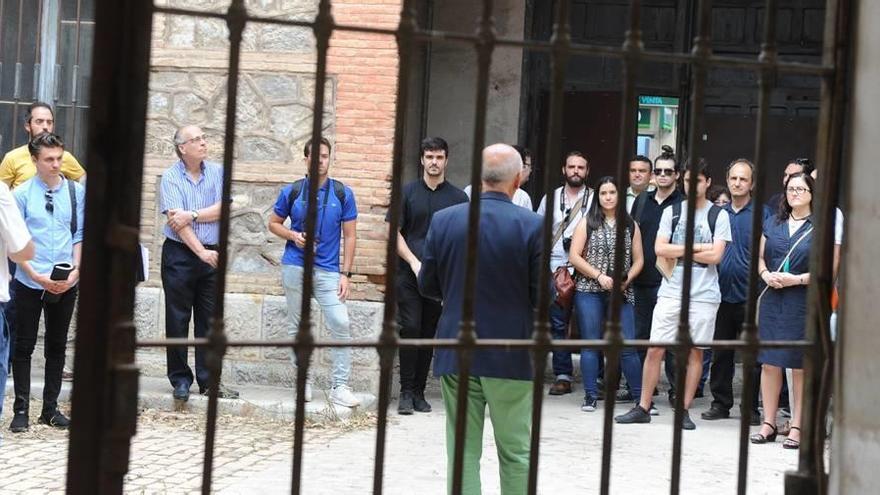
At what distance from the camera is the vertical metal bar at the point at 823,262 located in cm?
380

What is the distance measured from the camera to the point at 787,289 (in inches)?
348

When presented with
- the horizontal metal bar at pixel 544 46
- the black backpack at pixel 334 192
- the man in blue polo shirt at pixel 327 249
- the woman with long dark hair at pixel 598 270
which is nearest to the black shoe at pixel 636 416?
the woman with long dark hair at pixel 598 270

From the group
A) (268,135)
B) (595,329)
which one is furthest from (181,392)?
(595,329)

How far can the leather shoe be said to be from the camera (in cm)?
1097

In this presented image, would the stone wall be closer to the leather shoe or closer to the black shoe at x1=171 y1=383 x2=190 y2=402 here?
the black shoe at x1=171 y1=383 x2=190 y2=402

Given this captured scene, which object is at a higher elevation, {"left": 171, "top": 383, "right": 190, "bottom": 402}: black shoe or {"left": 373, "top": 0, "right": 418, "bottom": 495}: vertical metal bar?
{"left": 373, "top": 0, "right": 418, "bottom": 495}: vertical metal bar

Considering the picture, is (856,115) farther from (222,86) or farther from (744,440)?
(222,86)

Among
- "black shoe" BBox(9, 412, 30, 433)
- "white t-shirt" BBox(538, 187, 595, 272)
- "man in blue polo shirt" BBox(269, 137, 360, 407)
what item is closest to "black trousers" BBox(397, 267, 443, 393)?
"man in blue polo shirt" BBox(269, 137, 360, 407)

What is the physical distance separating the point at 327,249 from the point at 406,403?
1.28 meters

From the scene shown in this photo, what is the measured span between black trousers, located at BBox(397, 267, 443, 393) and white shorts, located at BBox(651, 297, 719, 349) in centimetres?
156

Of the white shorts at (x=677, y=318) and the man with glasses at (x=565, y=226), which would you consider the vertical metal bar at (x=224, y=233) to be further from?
the man with glasses at (x=565, y=226)

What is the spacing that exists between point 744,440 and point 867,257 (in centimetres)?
62

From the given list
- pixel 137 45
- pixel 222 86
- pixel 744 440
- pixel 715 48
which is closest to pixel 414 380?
pixel 222 86

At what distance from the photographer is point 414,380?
995cm
